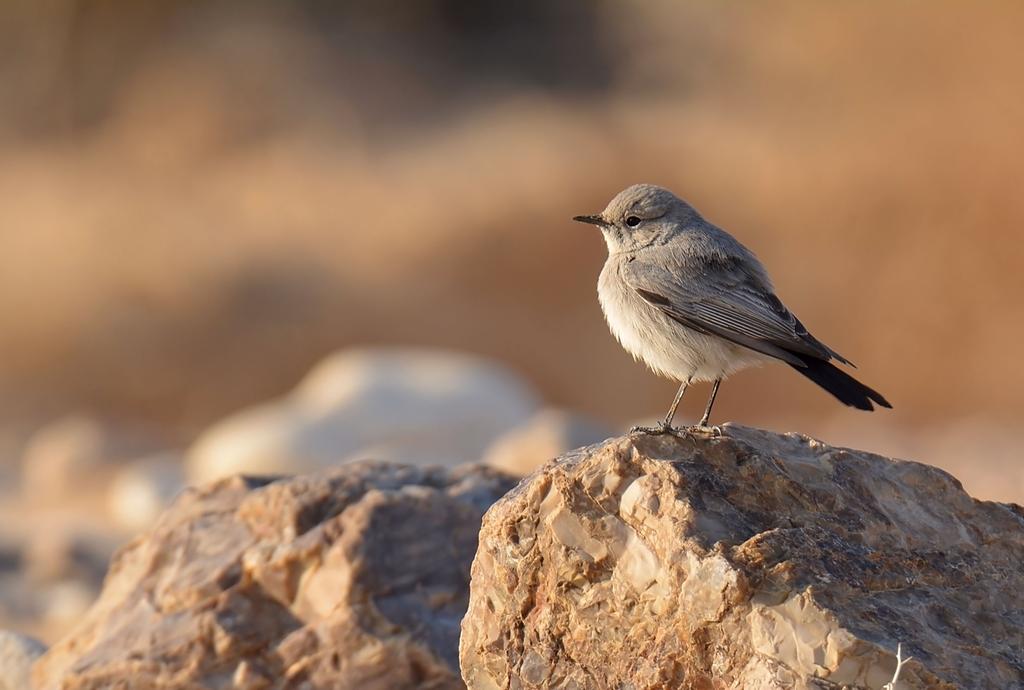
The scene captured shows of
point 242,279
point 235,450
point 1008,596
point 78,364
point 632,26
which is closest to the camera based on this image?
point 1008,596

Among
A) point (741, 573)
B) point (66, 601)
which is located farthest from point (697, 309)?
point (66, 601)

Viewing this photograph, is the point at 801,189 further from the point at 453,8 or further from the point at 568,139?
the point at 453,8

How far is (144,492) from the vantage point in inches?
421

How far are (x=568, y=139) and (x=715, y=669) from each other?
1677 centimetres

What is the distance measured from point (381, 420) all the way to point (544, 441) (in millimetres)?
3091

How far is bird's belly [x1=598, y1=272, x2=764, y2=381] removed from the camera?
4.79 metres

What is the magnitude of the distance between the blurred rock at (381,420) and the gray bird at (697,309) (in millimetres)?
5939

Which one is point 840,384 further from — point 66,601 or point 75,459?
point 75,459

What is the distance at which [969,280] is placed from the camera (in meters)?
15.7

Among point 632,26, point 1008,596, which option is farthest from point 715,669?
point 632,26

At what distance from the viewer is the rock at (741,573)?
3477 mm

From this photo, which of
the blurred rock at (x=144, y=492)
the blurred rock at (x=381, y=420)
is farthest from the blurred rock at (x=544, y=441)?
the blurred rock at (x=144, y=492)

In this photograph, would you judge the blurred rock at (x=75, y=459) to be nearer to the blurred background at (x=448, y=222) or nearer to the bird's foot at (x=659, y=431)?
the blurred background at (x=448, y=222)

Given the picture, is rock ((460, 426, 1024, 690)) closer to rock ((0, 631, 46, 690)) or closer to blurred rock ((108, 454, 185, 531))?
rock ((0, 631, 46, 690))
